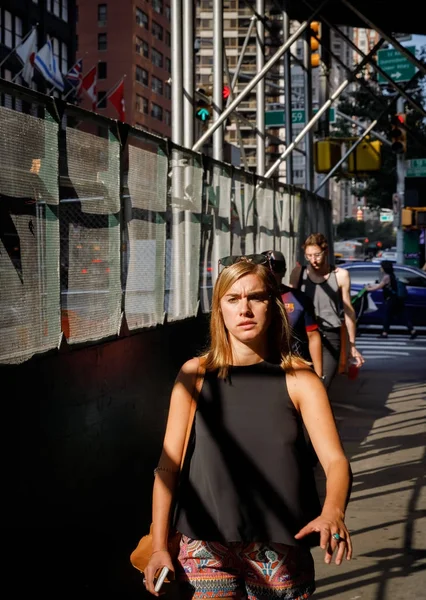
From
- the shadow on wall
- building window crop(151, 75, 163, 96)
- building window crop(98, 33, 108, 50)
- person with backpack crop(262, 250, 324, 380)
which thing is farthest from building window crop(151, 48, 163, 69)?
the shadow on wall

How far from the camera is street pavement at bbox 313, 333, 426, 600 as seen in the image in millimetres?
5898

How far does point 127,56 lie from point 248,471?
8473 centimetres

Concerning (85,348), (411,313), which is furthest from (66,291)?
(411,313)

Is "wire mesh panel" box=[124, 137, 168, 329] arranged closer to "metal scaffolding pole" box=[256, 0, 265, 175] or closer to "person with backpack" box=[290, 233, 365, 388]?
"person with backpack" box=[290, 233, 365, 388]

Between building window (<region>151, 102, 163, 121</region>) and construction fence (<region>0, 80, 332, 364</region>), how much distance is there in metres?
81.3

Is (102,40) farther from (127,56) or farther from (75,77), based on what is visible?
(75,77)

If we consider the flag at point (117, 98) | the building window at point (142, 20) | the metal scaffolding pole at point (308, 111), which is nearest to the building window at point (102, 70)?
the building window at point (142, 20)

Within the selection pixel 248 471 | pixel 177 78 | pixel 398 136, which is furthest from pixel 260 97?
pixel 248 471

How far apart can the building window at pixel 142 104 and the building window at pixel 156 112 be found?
1.31m

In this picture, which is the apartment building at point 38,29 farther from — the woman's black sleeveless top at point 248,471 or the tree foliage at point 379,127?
the woman's black sleeveless top at point 248,471

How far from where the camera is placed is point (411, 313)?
78.8 ft

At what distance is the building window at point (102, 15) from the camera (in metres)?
81.1

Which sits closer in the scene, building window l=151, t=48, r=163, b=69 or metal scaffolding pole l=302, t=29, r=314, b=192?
metal scaffolding pole l=302, t=29, r=314, b=192

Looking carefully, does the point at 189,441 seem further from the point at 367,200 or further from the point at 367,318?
the point at 367,200
